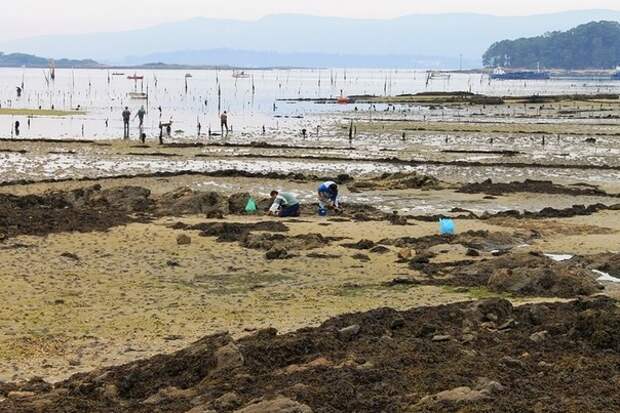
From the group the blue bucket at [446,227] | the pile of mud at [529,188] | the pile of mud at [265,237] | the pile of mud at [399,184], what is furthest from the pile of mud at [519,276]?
the pile of mud at [399,184]

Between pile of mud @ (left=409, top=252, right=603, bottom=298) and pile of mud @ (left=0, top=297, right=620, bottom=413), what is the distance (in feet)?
9.85

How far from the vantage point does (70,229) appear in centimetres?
2203

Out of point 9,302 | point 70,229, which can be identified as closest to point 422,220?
point 70,229

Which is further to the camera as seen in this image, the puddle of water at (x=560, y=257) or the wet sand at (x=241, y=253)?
the puddle of water at (x=560, y=257)

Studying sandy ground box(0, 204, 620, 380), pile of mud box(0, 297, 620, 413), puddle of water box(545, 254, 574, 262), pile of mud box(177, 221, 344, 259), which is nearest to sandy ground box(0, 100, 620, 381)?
sandy ground box(0, 204, 620, 380)

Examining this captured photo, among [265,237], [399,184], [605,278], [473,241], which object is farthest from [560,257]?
[399,184]

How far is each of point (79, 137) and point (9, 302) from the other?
4167 centimetres

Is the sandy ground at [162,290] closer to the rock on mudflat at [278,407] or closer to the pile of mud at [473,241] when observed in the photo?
the pile of mud at [473,241]

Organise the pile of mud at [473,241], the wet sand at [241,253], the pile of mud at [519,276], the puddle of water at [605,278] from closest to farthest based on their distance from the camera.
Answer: the wet sand at [241,253], the pile of mud at [519,276], the puddle of water at [605,278], the pile of mud at [473,241]

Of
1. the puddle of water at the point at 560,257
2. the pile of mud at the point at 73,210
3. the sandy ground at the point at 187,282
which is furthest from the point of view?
the pile of mud at the point at 73,210

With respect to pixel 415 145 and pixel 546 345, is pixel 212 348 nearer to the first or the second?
pixel 546 345

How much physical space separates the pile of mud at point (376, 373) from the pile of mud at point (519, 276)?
3.00 metres

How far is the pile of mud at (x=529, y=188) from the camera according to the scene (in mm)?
31766

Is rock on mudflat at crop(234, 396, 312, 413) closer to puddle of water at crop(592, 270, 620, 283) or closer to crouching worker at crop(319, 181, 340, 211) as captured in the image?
puddle of water at crop(592, 270, 620, 283)
